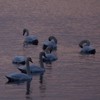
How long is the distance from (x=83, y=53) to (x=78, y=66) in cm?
436

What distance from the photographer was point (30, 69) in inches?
1089

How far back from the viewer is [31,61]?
27938 mm

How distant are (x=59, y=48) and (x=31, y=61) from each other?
7.21 m

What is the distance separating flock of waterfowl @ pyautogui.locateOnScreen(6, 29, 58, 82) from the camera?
25922 mm

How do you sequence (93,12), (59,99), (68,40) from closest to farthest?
1. (59,99)
2. (68,40)
3. (93,12)

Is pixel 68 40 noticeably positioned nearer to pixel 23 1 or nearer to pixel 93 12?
pixel 93 12

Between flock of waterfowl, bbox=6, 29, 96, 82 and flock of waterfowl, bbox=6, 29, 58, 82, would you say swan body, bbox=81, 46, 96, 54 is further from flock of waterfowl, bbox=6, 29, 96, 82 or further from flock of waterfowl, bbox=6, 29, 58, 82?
flock of waterfowl, bbox=6, 29, 58, 82

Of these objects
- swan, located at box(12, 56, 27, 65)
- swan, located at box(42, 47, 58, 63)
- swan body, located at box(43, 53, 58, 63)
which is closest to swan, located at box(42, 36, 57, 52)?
swan, located at box(42, 47, 58, 63)

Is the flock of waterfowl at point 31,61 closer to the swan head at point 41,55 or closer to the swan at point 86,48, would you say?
the swan head at point 41,55

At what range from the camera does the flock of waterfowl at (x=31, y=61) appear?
2592 centimetres

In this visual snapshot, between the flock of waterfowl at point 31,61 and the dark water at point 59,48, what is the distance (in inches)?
12.2

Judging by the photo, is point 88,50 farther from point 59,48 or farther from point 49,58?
point 49,58

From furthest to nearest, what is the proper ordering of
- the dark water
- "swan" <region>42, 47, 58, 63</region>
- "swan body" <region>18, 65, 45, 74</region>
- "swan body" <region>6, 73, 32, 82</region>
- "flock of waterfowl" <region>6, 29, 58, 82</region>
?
"swan" <region>42, 47, 58, 63</region> < "swan body" <region>18, 65, 45, 74</region> < "flock of waterfowl" <region>6, 29, 58, 82</region> < "swan body" <region>6, 73, 32, 82</region> < the dark water

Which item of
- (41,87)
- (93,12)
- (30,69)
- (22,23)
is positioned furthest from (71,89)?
(93,12)
